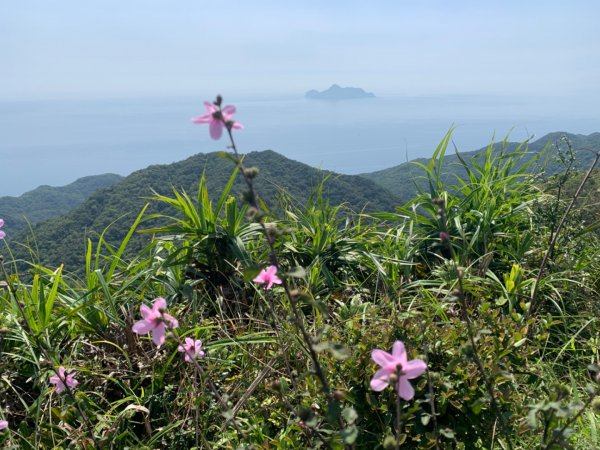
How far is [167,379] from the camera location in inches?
86.6

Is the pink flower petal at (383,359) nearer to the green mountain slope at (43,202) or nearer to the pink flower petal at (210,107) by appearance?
the pink flower petal at (210,107)

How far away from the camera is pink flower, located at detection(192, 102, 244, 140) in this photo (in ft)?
3.47

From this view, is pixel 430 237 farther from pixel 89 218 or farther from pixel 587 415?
pixel 89 218

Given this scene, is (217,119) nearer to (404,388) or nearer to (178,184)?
(404,388)

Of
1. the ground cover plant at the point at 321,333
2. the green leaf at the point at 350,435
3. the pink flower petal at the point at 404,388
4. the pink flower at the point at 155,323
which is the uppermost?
the pink flower at the point at 155,323

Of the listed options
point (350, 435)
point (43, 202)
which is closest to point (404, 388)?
point (350, 435)

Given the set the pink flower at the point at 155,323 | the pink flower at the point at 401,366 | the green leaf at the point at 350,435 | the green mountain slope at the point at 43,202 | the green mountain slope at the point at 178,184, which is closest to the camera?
the green leaf at the point at 350,435

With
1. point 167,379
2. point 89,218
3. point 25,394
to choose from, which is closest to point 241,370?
point 167,379

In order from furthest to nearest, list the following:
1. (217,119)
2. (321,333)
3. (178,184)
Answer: (178,184), (321,333), (217,119)

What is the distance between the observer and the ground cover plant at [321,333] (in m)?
1.35

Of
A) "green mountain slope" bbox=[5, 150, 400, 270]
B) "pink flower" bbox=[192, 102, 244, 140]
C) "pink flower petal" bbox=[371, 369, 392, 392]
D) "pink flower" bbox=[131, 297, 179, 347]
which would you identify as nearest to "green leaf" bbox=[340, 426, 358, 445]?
"pink flower petal" bbox=[371, 369, 392, 392]

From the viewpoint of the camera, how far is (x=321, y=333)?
1.27m

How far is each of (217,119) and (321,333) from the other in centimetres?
56

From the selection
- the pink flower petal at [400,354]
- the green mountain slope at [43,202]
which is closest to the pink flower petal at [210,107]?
the pink flower petal at [400,354]
